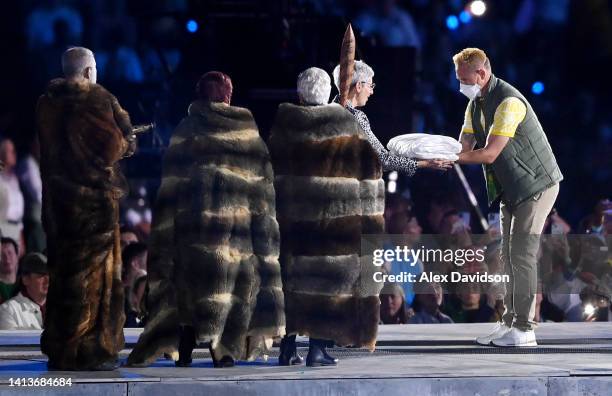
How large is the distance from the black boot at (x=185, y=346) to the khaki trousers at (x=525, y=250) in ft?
6.65

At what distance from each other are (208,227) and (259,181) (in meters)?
0.35

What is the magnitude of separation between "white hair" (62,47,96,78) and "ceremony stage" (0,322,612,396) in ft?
4.84

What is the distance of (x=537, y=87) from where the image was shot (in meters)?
12.3

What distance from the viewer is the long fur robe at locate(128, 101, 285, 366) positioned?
7.07 meters

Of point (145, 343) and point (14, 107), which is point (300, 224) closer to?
point (145, 343)

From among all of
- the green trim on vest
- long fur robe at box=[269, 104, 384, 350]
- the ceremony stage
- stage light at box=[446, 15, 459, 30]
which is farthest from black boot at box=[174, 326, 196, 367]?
stage light at box=[446, 15, 459, 30]

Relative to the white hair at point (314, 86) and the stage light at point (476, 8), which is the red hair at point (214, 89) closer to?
the white hair at point (314, 86)

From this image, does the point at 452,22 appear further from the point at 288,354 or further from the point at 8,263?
the point at 288,354

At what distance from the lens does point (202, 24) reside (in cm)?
1148

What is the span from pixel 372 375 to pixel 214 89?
165 cm

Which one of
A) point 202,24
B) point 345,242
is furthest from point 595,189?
point 345,242

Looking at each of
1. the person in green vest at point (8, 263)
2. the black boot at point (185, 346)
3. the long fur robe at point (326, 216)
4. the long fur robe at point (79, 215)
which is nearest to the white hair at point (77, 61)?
the long fur robe at point (79, 215)

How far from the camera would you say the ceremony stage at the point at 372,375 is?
21.4ft

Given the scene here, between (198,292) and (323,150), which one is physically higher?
(323,150)
